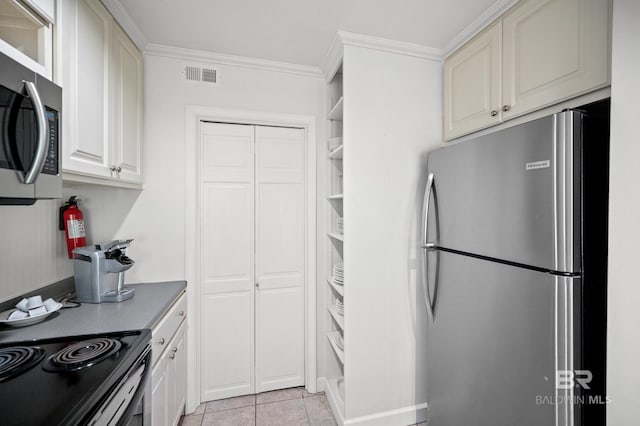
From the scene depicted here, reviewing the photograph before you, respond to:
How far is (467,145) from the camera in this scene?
56.4 inches

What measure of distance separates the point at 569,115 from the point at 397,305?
135 centimetres

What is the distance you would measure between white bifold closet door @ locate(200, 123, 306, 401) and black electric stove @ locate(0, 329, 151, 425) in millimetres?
989

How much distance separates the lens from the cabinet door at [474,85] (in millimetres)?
1527

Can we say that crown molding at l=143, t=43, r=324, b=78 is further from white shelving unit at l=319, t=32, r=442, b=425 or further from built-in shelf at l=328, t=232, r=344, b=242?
built-in shelf at l=328, t=232, r=344, b=242

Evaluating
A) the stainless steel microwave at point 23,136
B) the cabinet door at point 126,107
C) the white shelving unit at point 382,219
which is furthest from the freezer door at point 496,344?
the cabinet door at point 126,107

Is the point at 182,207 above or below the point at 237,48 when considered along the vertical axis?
below

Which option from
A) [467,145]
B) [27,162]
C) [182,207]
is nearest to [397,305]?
[467,145]

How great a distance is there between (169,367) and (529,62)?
2409 mm

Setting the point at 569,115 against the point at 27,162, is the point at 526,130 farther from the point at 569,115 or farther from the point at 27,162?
the point at 27,162

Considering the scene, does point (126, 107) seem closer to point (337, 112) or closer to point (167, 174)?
point (167, 174)

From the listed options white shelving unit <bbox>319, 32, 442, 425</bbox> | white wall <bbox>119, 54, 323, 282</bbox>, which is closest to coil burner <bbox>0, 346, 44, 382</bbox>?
white wall <bbox>119, 54, 323, 282</bbox>

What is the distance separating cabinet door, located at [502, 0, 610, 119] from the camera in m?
1.08

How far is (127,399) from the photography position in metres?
0.95

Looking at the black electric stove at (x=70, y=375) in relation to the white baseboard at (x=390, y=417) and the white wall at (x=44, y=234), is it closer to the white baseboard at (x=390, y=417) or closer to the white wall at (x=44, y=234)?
the white wall at (x=44, y=234)
